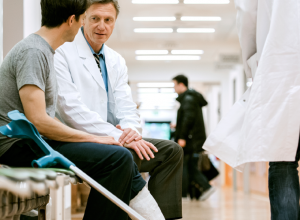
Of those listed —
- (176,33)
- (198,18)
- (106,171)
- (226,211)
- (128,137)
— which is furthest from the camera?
(176,33)

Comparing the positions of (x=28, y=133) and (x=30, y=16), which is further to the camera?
(x=30, y=16)

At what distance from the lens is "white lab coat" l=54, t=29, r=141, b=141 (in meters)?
1.54

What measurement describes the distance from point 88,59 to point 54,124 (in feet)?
1.95

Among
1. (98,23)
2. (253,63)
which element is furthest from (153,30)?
(253,63)

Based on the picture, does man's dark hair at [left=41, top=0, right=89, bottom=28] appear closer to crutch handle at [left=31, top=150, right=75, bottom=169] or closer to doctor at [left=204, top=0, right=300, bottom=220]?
crutch handle at [left=31, top=150, right=75, bottom=169]

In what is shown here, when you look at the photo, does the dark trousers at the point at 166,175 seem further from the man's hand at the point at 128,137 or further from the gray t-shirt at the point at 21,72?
the gray t-shirt at the point at 21,72

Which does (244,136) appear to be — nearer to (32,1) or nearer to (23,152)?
(23,152)

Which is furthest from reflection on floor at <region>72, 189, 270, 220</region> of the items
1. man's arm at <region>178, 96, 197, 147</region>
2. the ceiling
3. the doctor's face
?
the ceiling

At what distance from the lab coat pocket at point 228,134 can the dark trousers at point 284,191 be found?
9.3 inches

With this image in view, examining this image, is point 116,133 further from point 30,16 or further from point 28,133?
point 30,16

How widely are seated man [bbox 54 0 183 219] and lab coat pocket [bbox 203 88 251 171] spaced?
0.17 m

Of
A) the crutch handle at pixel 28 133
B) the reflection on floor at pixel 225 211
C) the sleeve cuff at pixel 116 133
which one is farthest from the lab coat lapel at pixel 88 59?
the reflection on floor at pixel 225 211

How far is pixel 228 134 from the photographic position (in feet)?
5.27

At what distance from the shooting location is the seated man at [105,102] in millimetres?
1537
